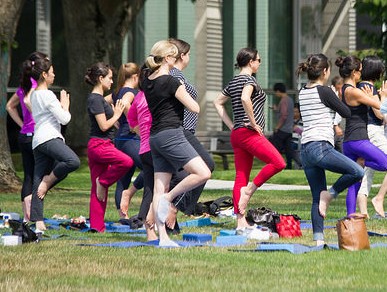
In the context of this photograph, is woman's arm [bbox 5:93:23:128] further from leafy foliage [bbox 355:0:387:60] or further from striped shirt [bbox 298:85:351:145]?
leafy foliage [bbox 355:0:387:60]

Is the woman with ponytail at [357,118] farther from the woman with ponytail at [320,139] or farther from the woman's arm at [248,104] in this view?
the woman with ponytail at [320,139]

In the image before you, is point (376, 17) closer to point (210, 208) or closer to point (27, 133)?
point (210, 208)

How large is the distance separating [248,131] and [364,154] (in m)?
1.41

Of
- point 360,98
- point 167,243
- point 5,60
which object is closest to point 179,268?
point 167,243

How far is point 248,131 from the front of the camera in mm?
13297

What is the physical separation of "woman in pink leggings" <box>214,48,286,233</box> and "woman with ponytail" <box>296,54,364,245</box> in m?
1.37

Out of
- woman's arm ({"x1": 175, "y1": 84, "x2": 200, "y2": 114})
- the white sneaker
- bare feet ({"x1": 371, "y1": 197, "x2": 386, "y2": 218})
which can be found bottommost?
bare feet ({"x1": 371, "y1": 197, "x2": 386, "y2": 218})

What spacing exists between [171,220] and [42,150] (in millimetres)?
1566

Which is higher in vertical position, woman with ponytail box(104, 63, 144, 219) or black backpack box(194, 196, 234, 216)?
woman with ponytail box(104, 63, 144, 219)

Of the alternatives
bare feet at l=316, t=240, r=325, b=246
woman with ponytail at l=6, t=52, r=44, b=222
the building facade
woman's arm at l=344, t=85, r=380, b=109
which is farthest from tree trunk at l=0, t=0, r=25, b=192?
the building facade

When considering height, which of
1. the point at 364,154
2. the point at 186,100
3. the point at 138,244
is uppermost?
the point at 186,100

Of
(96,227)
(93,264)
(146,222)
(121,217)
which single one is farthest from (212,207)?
(93,264)

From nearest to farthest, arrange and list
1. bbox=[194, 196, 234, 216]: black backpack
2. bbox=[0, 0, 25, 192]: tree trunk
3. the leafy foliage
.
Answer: bbox=[194, 196, 234, 216]: black backpack < bbox=[0, 0, 25, 192]: tree trunk < the leafy foliage

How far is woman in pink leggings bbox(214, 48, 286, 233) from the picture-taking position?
13.2 metres
